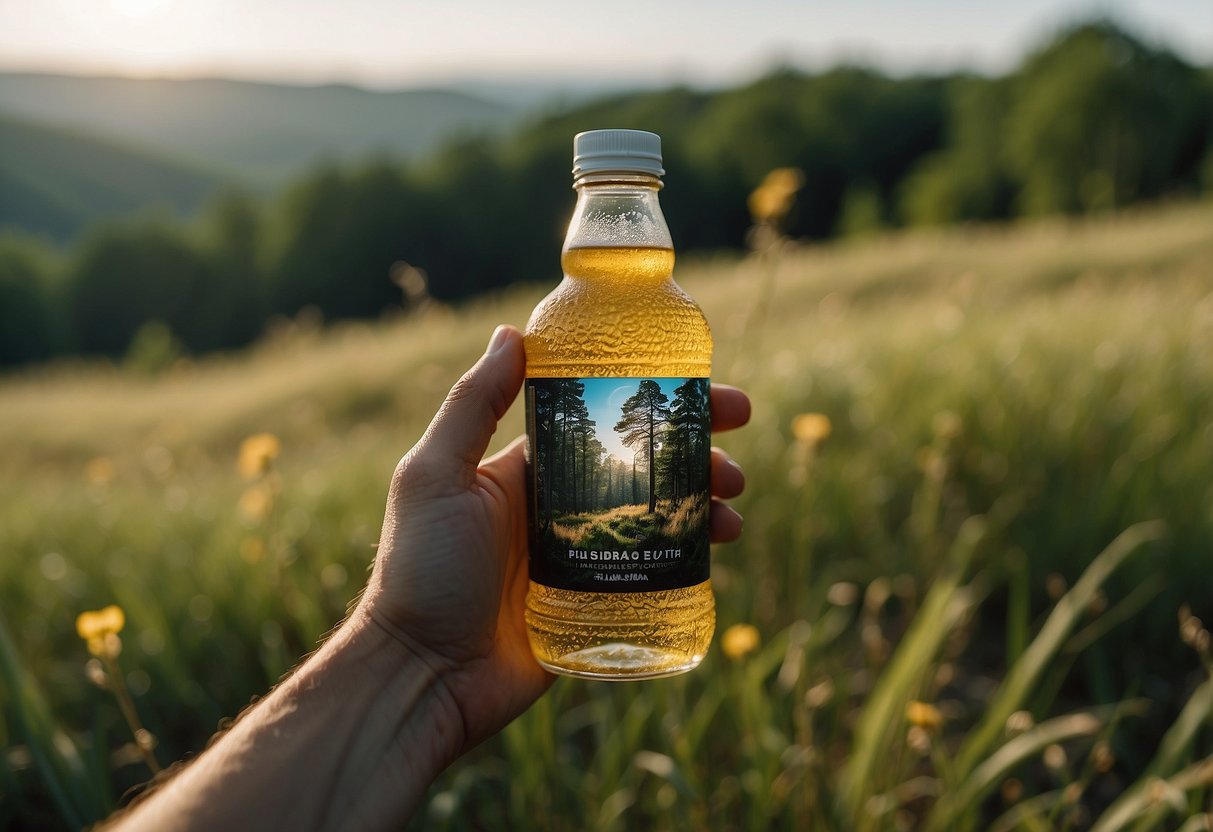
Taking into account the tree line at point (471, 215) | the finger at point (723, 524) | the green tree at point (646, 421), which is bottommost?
the finger at point (723, 524)

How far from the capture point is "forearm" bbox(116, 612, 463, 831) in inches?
61.3

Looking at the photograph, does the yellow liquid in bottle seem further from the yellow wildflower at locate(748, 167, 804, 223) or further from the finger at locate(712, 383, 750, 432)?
the yellow wildflower at locate(748, 167, 804, 223)

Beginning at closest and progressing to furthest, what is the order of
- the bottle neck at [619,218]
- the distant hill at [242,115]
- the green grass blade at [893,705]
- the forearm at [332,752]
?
the forearm at [332,752] < the bottle neck at [619,218] < the green grass blade at [893,705] < the distant hill at [242,115]

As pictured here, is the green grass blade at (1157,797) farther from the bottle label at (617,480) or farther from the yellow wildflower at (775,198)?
the yellow wildflower at (775,198)

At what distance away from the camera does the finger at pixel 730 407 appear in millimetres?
2381

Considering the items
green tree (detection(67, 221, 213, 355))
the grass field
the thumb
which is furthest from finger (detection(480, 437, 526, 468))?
green tree (detection(67, 221, 213, 355))

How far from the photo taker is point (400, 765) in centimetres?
180

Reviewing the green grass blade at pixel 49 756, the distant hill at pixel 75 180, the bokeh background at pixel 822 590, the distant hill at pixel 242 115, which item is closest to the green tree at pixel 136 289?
the distant hill at pixel 75 180

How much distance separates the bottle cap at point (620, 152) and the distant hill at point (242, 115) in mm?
100440

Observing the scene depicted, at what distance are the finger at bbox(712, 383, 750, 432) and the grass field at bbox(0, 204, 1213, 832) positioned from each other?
0.68ft

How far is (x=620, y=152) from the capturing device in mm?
1966

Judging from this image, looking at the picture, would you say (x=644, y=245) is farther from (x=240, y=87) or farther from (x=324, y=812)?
(x=240, y=87)

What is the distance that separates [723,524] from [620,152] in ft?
3.09

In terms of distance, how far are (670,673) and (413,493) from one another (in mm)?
657
